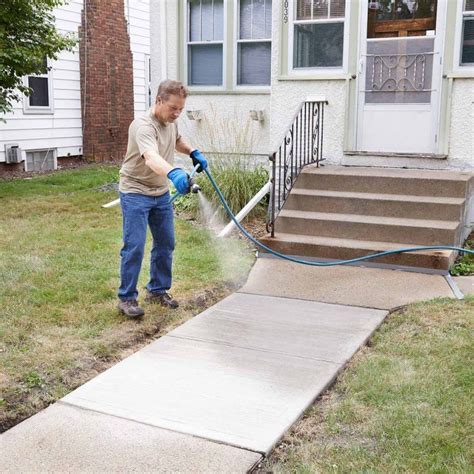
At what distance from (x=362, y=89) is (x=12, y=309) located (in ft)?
16.1

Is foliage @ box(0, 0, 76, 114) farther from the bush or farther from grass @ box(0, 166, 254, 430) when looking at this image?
the bush

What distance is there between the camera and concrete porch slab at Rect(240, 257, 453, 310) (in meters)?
5.27

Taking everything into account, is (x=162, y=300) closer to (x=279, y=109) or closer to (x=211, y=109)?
(x=279, y=109)

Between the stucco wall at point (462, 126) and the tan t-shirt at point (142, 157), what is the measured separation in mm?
3896

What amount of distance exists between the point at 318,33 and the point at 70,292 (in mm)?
4694

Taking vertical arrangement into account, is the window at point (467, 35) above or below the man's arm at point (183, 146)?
above

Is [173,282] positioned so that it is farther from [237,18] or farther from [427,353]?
[237,18]

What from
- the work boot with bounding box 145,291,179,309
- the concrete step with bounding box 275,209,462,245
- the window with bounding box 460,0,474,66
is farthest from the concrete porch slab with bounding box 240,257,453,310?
the window with bounding box 460,0,474,66

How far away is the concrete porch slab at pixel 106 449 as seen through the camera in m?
2.85

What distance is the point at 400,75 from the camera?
25.0 ft

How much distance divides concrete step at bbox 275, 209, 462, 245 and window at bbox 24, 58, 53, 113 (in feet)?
25.5

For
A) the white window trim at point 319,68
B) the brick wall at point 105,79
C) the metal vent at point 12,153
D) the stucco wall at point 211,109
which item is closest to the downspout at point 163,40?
the stucco wall at point 211,109

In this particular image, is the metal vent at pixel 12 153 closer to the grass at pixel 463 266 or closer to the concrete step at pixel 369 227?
the concrete step at pixel 369 227

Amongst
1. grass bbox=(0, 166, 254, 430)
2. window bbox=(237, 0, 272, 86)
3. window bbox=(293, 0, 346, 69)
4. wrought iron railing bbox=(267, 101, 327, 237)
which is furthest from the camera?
window bbox=(237, 0, 272, 86)
